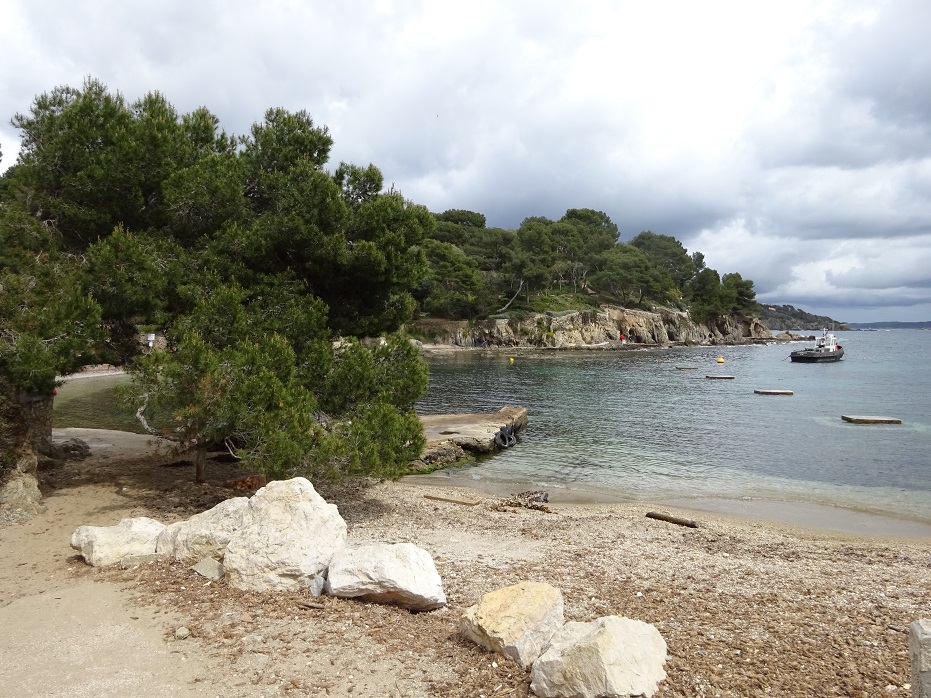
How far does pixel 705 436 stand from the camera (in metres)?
29.6

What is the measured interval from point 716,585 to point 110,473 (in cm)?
1455

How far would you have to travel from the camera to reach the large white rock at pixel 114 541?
891cm

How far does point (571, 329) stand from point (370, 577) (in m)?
96.0

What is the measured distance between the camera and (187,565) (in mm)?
8648

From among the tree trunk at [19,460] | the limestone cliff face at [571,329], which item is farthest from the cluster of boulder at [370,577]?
the limestone cliff face at [571,329]

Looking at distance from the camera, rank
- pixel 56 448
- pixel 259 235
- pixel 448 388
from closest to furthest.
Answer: pixel 259 235 → pixel 56 448 → pixel 448 388

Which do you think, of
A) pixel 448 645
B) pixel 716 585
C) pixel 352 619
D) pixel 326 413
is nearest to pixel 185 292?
pixel 326 413

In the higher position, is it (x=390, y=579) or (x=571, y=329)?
(x=571, y=329)

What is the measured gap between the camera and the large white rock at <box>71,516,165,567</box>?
8906 millimetres

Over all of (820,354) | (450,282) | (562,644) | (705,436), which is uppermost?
(450,282)

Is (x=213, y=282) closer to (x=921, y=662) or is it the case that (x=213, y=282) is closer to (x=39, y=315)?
(x=39, y=315)

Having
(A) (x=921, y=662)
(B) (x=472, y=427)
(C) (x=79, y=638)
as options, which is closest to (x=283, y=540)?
(C) (x=79, y=638)

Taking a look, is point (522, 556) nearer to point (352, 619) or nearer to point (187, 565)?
point (352, 619)

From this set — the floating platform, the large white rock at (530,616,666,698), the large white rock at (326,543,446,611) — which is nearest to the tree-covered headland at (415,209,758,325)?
the floating platform
